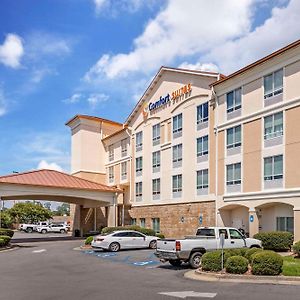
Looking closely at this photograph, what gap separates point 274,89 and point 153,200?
18233 mm

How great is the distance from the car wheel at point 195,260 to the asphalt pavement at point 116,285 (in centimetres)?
49

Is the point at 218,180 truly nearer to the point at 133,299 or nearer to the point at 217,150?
the point at 217,150

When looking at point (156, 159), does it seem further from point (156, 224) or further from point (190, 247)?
point (190, 247)

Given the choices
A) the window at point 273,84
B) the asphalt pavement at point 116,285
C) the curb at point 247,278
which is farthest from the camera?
the window at point 273,84

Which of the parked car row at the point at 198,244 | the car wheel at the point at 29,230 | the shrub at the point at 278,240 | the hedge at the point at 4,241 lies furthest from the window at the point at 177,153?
the car wheel at the point at 29,230

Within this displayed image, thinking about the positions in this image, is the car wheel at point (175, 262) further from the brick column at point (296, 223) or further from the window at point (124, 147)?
the window at point (124, 147)

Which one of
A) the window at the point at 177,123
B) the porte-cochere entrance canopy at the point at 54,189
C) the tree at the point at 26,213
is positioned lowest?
the tree at the point at 26,213

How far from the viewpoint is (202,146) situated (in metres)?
36.8

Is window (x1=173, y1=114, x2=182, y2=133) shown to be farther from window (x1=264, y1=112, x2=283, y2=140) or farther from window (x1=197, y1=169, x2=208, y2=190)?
window (x1=264, y1=112, x2=283, y2=140)

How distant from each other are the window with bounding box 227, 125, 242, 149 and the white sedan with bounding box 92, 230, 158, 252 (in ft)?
29.7

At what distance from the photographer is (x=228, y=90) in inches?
1342

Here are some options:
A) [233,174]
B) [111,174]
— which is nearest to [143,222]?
[111,174]

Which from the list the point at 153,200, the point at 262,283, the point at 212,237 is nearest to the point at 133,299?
the point at 262,283

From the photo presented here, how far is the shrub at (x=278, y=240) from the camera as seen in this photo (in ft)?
87.7
